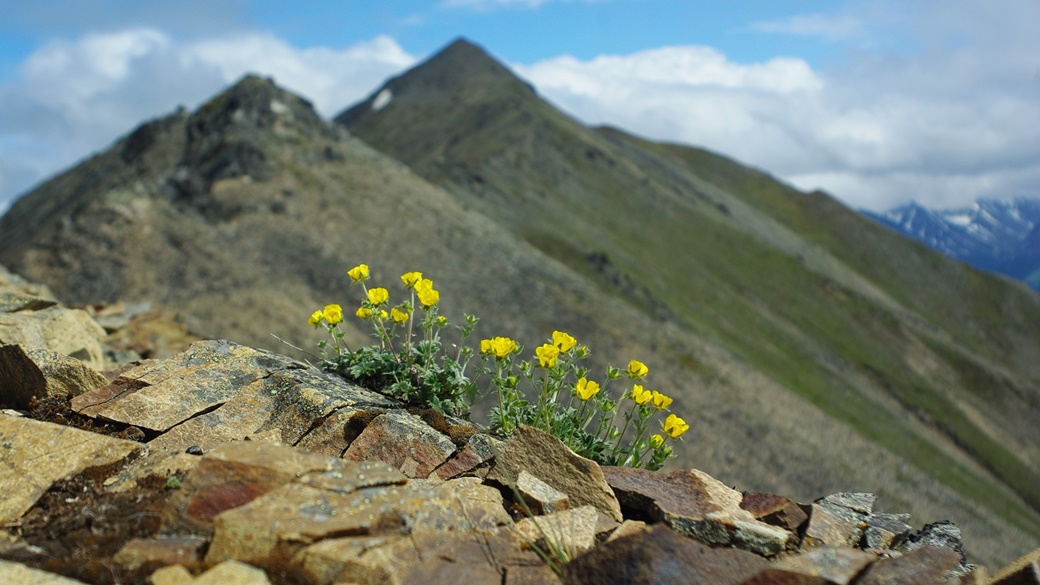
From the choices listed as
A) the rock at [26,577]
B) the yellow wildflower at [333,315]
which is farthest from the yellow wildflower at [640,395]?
the rock at [26,577]

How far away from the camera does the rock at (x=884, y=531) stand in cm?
526

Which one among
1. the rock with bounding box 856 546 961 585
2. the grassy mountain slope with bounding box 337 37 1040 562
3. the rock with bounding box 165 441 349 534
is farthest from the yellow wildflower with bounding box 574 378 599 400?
the grassy mountain slope with bounding box 337 37 1040 562

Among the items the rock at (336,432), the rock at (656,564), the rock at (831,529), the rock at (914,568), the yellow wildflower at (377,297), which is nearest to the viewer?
the rock at (656,564)

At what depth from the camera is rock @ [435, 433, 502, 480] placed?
5500 millimetres

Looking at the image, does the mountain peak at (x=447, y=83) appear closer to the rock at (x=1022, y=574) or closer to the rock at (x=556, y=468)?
the rock at (x=556, y=468)

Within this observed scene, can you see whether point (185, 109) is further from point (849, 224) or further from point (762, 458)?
point (849, 224)

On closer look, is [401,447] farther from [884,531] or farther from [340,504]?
[884,531]

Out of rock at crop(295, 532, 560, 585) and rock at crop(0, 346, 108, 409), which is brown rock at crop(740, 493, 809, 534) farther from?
rock at crop(0, 346, 108, 409)

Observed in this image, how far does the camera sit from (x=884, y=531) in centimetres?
540

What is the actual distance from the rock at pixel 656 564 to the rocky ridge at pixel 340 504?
1 cm

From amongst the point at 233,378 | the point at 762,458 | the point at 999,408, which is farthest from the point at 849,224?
the point at 233,378

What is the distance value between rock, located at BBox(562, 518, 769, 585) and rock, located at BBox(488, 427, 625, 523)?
2.58 feet

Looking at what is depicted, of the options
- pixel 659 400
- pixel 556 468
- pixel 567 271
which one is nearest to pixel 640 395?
pixel 659 400

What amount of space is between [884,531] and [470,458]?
282cm
